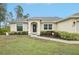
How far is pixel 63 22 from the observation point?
34031mm

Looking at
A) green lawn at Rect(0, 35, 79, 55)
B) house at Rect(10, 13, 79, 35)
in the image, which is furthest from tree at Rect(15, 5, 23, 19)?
green lawn at Rect(0, 35, 79, 55)

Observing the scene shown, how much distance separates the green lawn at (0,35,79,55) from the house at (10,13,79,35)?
24 centimetres

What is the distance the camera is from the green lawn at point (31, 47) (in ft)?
111

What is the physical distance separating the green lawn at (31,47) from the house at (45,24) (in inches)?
9.4

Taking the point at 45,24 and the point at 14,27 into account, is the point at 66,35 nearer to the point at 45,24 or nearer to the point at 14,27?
the point at 45,24

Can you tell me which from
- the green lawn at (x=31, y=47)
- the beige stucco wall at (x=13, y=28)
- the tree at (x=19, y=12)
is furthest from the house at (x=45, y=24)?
the green lawn at (x=31, y=47)

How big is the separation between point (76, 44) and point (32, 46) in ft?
3.32

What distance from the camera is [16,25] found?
34.1 metres

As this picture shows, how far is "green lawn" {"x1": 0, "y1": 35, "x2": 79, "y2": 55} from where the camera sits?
33.9 metres

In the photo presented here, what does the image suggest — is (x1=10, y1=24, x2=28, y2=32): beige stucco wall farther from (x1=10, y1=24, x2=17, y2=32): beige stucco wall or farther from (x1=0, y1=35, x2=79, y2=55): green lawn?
(x1=0, y1=35, x2=79, y2=55): green lawn

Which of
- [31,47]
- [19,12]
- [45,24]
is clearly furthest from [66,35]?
[19,12]

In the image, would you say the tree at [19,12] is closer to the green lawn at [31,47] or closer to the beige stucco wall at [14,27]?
the beige stucco wall at [14,27]

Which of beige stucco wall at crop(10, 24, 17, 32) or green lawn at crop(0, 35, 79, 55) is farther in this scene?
beige stucco wall at crop(10, 24, 17, 32)
